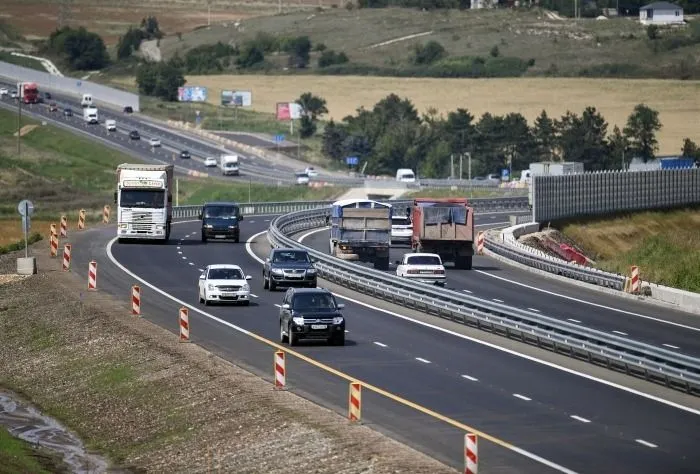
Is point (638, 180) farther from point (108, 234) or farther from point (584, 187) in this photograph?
point (108, 234)

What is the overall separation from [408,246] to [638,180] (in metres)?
31.9

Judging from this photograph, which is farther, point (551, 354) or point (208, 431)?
point (551, 354)

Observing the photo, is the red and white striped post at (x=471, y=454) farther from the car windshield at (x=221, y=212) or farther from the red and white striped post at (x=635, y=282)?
the car windshield at (x=221, y=212)

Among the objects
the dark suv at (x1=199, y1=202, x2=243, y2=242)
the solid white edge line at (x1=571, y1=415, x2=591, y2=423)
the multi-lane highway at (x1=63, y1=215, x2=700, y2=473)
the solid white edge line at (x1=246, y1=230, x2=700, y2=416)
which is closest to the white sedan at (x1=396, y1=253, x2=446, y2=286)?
the solid white edge line at (x1=246, y1=230, x2=700, y2=416)

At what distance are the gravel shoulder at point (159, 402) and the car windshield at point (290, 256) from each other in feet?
20.4

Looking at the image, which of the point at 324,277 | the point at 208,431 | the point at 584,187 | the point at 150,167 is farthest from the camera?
the point at 584,187

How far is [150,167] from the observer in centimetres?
7550

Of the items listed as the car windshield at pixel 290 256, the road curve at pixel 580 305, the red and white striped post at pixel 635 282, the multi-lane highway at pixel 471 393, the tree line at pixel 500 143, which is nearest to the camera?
the multi-lane highway at pixel 471 393

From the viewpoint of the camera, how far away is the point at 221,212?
8219 cm

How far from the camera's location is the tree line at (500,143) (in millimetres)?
168250

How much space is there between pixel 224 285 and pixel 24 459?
66.4ft

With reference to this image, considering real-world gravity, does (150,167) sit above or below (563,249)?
above

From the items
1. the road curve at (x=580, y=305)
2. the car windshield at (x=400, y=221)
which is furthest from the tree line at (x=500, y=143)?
the road curve at (x=580, y=305)

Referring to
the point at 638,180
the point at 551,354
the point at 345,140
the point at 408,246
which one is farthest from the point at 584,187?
the point at 345,140
